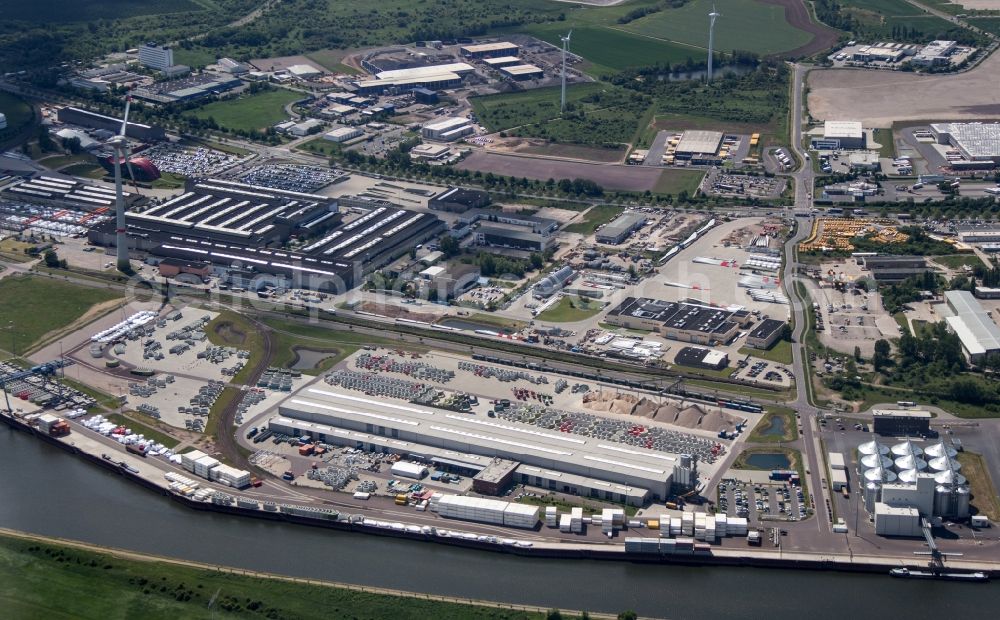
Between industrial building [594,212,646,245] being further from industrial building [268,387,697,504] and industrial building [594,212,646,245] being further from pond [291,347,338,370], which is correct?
industrial building [268,387,697,504]

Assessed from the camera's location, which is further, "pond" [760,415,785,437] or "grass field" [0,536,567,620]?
"pond" [760,415,785,437]

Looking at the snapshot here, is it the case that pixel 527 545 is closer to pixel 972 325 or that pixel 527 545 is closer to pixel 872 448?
pixel 872 448

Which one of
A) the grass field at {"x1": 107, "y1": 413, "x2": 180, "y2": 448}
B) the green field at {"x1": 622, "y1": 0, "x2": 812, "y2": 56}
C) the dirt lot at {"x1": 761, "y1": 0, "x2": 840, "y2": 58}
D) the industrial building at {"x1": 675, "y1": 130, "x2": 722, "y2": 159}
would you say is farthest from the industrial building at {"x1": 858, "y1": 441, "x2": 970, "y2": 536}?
the green field at {"x1": 622, "y1": 0, "x2": 812, "y2": 56}

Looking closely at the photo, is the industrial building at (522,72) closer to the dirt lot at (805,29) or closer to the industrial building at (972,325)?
the dirt lot at (805,29)

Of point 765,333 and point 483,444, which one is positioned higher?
point 483,444

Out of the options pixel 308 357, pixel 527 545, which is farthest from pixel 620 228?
pixel 527 545
